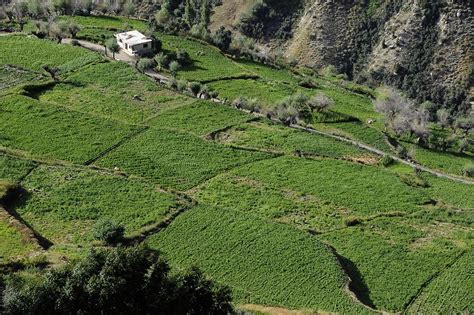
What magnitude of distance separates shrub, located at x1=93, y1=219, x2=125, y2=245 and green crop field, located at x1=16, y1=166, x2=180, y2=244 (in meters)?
2.20

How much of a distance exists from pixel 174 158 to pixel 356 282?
104 ft

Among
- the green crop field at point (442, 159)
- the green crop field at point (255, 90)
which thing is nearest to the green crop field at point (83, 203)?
the green crop field at point (255, 90)

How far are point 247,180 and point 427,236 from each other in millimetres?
23817

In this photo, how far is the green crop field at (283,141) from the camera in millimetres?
90375

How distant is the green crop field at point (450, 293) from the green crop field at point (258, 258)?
8401 millimetres

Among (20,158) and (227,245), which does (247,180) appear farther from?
(20,158)

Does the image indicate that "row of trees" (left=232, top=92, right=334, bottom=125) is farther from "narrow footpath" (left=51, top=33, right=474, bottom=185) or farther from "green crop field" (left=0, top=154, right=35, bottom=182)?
"green crop field" (left=0, top=154, right=35, bottom=182)

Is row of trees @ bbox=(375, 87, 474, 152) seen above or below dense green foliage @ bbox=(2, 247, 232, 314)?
above

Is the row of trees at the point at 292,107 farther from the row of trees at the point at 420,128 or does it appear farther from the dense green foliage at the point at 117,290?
the dense green foliage at the point at 117,290

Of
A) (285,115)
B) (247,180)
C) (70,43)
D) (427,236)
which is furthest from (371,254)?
(70,43)

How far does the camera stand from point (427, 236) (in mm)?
72500

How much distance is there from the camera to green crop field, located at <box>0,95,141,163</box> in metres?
81.4

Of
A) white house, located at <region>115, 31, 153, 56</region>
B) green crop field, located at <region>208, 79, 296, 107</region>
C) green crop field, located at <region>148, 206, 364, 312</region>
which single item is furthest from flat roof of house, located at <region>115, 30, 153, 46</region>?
green crop field, located at <region>148, 206, 364, 312</region>

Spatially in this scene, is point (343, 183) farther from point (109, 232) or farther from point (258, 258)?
point (109, 232)
